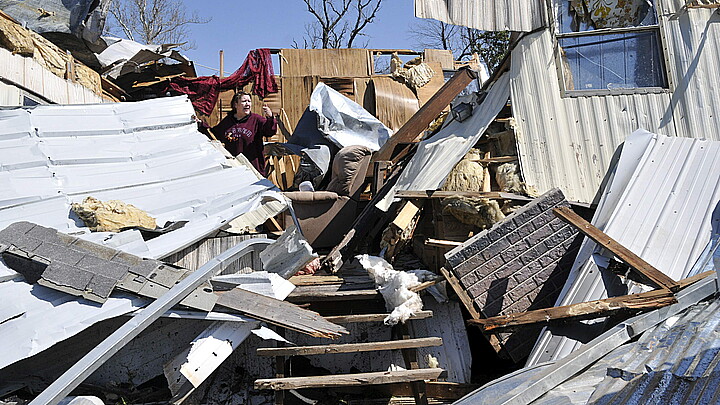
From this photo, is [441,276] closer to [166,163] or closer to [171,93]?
[166,163]

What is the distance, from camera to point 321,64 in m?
12.0

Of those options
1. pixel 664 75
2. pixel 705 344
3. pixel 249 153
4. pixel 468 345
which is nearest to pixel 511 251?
pixel 468 345

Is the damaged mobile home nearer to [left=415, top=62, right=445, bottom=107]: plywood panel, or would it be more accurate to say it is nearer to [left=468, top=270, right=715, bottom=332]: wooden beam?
[left=468, top=270, right=715, bottom=332]: wooden beam

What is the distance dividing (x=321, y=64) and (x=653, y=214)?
8542 millimetres

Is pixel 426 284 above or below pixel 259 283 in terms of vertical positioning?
below

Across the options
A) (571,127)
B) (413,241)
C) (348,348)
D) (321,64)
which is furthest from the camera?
(321,64)

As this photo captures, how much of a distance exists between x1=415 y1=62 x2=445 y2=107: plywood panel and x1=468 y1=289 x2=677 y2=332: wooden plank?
26.6 ft

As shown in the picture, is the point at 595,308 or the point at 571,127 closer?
the point at 595,308

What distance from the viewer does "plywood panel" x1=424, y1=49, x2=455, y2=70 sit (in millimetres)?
12273

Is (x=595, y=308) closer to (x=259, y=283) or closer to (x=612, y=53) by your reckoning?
(x=259, y=283)

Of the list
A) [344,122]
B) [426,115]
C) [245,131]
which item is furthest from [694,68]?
[245,131]

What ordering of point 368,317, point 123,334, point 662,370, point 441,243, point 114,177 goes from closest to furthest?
point 662,370 → point 123,334 → point 368,317 → point 114,177 → point 441,243

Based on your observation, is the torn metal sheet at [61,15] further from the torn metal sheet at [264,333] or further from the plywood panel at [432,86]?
the torn metal sheet at [264,333]

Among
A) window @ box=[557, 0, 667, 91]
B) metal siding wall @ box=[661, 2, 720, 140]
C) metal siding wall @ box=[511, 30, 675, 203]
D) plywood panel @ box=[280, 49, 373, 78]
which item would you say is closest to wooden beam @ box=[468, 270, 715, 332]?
metal siding wall @ box=[511, 30, 675, 203]
